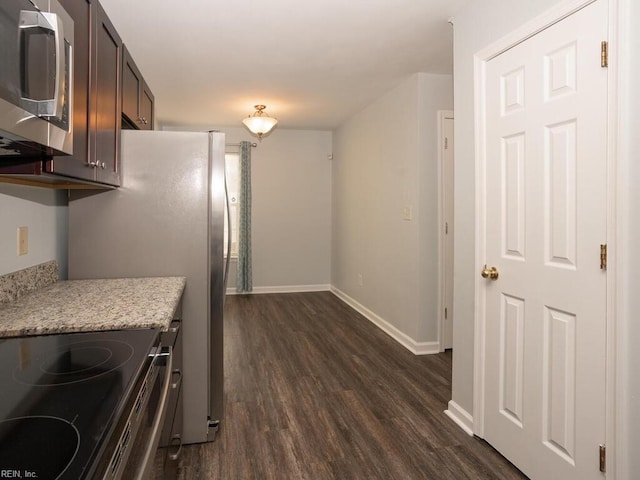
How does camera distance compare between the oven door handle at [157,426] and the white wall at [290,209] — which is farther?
the white wall at [290,209]

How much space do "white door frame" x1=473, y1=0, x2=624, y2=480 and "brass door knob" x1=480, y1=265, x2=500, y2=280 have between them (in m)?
0.06

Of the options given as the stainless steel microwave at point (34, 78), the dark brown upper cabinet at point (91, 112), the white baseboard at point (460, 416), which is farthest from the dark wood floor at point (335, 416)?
the stainless steel microwave at point (34, 78)

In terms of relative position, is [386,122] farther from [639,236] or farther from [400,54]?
[639,236]

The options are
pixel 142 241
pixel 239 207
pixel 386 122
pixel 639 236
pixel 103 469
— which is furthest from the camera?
pixel 239 207

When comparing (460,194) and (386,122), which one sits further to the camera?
(386,122)

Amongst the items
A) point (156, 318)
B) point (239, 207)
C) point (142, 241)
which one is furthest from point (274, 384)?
point (239, 207)

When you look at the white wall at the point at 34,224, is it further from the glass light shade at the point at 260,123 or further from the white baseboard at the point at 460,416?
the glass light shade at the point at 260,123

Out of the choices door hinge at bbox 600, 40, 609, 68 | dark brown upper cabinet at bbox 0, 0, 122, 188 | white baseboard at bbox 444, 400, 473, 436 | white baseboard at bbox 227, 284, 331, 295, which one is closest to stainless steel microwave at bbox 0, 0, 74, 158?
dark brown upper cabinet at bbox 0, 0, 122, 188

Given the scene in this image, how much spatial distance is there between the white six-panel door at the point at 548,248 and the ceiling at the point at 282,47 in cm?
88

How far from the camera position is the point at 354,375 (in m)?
3.22

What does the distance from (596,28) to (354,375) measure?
101 inches

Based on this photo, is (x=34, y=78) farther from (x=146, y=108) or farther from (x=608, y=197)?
(x=146, y=108)

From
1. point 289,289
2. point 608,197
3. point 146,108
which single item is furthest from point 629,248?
point 289,289

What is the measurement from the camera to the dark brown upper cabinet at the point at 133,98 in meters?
2.39
